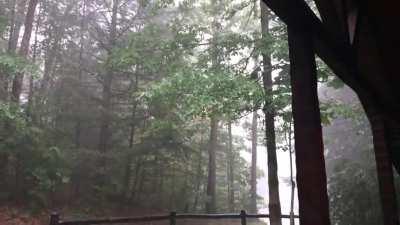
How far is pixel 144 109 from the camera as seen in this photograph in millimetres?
17031

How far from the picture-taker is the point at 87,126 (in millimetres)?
16594

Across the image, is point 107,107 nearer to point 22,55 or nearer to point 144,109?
point 144,109

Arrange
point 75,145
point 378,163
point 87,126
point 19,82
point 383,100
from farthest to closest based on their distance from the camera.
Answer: point 87,126 → point 75,145 → point 19,82 → point 378,163 → point 383,100

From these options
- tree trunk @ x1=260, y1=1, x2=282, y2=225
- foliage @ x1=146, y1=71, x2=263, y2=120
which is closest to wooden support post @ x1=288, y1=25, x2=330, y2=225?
foliage @ x1=146, y1=71, x2=263, y2=120

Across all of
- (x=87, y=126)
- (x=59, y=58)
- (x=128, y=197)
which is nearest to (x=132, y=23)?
(x=59, y=58)

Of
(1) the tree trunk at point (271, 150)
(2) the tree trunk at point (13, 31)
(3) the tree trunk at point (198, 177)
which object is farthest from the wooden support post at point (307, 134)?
(3) the tree trunk at point (198, 177)

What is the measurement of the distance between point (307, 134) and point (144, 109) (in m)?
14.9

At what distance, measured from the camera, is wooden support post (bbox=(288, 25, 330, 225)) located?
2375 mm

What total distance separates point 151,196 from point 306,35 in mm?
15323

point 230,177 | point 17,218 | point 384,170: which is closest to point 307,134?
point 384,170

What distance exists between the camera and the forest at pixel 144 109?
9.81 m

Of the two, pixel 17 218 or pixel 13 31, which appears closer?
pixel 17 218

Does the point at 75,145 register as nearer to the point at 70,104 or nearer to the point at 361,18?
the point at 70,104

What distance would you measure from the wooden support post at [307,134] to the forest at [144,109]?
6223mm
